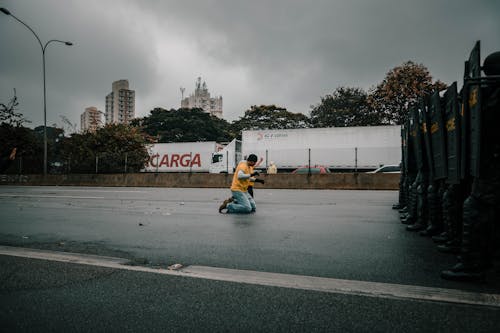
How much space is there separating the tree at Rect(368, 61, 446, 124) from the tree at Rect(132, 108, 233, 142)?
36372mm

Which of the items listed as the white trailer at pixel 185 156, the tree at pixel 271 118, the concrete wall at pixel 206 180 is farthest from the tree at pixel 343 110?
the concrete wall at pixel 206 180

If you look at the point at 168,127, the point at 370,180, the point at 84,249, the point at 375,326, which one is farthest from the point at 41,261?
the point at 168,127

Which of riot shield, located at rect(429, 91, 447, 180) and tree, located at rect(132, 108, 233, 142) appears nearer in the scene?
riot shield, located at rect(429, 91, 447, 180)

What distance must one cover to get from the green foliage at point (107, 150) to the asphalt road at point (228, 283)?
1877 cm

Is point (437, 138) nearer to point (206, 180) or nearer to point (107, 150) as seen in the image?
point (206, 180)

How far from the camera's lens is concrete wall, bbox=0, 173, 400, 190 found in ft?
59.0

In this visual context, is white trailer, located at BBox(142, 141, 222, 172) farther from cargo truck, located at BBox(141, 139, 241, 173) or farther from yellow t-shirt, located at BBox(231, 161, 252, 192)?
yellow t-shirt, located at BBox(231, 161, 252, 192)

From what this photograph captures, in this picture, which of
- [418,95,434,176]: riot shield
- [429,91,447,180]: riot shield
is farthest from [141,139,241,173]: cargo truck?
[429,91,447,180]: riot shield

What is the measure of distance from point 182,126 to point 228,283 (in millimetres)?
72672

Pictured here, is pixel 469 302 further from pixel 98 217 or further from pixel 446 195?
pixel 98 217

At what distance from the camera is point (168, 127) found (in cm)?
7381

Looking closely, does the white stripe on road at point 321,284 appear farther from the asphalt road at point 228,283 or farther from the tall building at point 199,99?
the tall building at point 199,99

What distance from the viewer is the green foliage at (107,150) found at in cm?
2414

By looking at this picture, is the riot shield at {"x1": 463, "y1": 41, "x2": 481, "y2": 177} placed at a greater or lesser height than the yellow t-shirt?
greater
